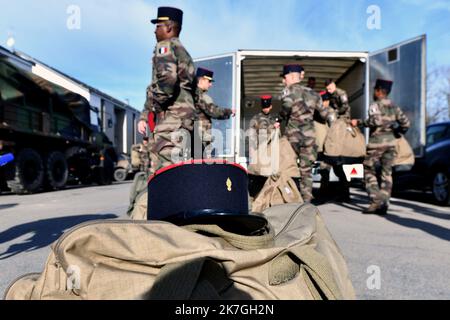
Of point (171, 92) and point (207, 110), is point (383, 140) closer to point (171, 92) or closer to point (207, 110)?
point (207, 110)

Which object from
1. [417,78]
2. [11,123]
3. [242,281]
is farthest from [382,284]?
[11,123]

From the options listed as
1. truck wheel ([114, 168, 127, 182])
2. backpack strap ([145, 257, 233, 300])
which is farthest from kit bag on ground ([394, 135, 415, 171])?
truck wheel ([114, 168, 127, 182])

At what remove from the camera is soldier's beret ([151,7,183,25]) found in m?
3.05

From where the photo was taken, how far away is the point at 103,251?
94cm

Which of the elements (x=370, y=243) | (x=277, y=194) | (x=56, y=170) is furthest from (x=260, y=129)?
(x=56, y=170)

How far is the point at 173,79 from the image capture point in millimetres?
2986

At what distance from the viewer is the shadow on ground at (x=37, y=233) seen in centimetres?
284

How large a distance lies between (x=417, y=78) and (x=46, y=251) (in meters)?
5.25

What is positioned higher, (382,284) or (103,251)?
→ (103,251)

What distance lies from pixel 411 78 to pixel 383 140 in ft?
4.22

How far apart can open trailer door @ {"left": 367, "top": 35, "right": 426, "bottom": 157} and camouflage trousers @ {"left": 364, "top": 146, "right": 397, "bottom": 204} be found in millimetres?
883

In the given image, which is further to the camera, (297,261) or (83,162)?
(83,162)

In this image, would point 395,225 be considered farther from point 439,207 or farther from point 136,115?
point 136,115
